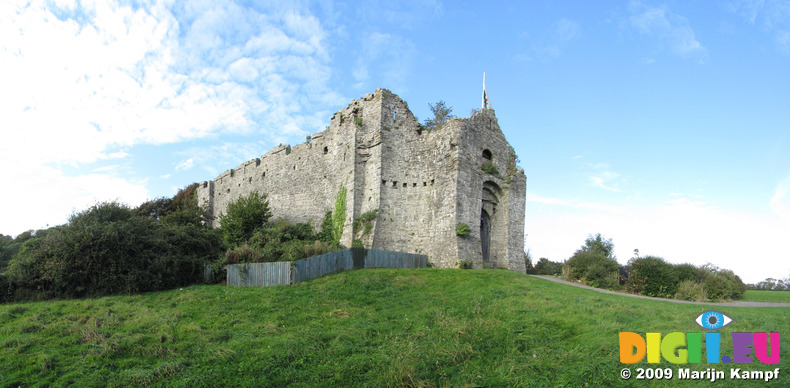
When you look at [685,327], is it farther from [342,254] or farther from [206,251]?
[206,251]

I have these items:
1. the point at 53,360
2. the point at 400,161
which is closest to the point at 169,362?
the point at 53,360

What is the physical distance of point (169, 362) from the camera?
25.7 ft

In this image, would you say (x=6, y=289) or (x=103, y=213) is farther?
(x=103, y=213)

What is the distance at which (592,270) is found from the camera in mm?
20500

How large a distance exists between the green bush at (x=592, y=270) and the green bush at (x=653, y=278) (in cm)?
147

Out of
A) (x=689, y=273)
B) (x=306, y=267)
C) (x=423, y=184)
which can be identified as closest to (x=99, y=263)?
(x=306, y=267)

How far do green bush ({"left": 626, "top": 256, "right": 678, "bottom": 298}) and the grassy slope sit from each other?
708cm

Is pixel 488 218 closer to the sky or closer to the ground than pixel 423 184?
closer to the ground

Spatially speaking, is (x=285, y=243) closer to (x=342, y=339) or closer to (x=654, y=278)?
(x=342, y=339)

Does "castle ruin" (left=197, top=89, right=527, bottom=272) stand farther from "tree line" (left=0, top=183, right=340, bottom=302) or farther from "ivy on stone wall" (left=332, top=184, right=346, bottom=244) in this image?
"tree line" (left=0, top=183, right=340, bottom=302)

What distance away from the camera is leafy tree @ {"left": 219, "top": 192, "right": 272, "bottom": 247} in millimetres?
23438

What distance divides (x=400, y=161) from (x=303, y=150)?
A: 294 inches

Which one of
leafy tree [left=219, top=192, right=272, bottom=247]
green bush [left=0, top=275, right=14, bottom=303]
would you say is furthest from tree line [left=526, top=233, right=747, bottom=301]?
green bush [left=0, top=275, right=14, bottom=303]

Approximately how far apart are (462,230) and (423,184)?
10.7 feet
